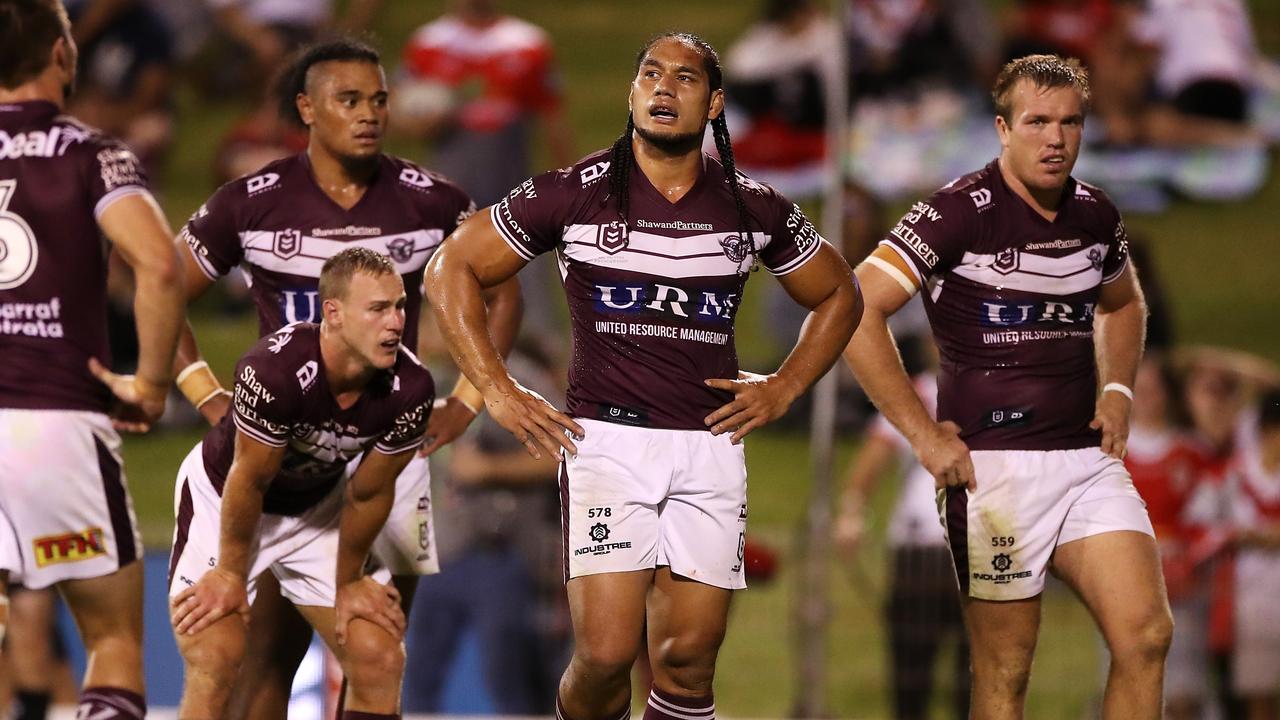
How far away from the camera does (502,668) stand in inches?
335

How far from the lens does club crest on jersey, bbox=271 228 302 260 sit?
5.68m

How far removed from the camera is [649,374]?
16.6 feet

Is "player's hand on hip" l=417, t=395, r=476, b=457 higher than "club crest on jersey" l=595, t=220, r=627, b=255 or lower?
lower

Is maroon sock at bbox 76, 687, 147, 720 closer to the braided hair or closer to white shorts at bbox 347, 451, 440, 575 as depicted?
white shorts at bbox 347, 451, 440, 575

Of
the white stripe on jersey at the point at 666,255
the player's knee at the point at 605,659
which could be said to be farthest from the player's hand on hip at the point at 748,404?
the player's knee at the point at 605,659

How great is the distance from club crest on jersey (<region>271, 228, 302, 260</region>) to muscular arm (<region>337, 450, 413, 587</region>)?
31.6 inches

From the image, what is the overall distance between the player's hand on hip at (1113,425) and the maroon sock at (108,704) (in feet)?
9.66

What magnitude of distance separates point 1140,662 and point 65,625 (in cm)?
558

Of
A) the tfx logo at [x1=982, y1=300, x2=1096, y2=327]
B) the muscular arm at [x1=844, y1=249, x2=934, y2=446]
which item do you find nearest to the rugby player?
the muscular arm at [x1=844, y1=249, x2=934, y2=446]

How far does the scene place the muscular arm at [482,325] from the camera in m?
5.02

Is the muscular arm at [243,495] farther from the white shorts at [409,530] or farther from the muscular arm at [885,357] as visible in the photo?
the muscular arm at [885,357]

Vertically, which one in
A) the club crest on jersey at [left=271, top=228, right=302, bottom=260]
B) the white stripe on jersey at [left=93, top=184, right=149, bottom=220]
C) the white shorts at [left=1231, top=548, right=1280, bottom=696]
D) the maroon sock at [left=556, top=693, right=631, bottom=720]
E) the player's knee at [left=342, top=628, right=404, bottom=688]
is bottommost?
the white shorts at [left=1231, top=548, right=1280, bottom=696]

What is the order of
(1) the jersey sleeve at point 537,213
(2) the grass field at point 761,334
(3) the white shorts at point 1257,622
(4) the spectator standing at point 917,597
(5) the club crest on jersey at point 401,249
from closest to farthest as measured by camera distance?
(1) the jersey sleeve at point 537,213 < (5) the club crest on jersey at point 401,249 < (4) the spectator standing at point 917,597 < (3) the white shorts at point 1257,622 < (2) the grass field at point 761,334

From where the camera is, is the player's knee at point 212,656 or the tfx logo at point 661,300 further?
the player's knee at point 212,656
